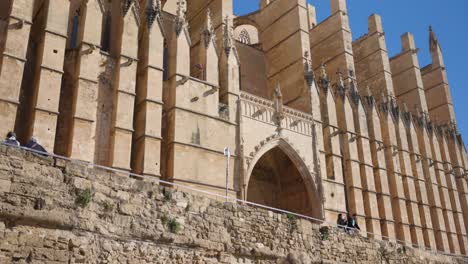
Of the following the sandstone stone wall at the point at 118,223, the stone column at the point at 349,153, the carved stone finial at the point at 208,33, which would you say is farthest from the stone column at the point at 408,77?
the sandstone stone wall at the point at 118,223

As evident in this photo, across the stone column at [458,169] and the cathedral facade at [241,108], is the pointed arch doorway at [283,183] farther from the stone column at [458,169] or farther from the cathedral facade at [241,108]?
→ the stone column at [458,169]

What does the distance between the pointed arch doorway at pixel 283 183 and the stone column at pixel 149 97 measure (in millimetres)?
4938

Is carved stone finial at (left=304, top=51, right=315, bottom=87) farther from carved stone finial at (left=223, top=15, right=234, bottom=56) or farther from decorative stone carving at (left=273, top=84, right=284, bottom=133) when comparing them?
carved stone finial at (left=223, top=15, right=234, bottom=56)

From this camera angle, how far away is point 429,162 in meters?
26.4

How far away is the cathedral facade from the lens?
1404cm

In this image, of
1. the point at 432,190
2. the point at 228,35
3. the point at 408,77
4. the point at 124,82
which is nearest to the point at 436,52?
the point at 408,77

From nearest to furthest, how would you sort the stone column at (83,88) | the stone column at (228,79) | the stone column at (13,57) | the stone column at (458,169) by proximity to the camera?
the stone column at (13,57) → the stone column at (83,88) → the stone column at (228,79) → the stone column at (458,169)

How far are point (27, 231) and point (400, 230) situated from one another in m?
19.1

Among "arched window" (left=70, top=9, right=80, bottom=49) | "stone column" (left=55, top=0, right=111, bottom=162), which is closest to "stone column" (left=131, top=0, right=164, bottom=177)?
"stone column" (left=55, top=0, right=111, bottom=162)

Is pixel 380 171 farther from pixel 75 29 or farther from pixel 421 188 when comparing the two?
pixel 75 29

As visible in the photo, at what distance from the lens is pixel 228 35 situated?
61.7 ft

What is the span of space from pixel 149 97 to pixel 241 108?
3683 mm

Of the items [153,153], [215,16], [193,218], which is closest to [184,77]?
[153,153]

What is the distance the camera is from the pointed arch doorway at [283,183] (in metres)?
18.9
